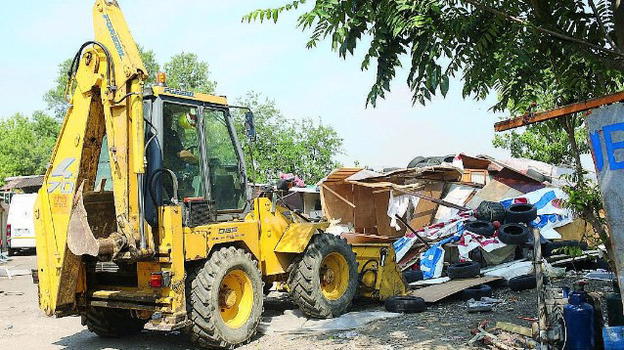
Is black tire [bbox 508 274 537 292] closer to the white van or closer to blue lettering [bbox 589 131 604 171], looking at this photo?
blue lettering [bbox 589 131 604 171]

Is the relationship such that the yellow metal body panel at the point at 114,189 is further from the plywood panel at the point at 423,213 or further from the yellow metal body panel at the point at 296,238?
the plywood panel at the point at 423,213

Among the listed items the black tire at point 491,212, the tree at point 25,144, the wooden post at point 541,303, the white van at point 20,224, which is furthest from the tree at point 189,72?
the wooden post at point 541,303

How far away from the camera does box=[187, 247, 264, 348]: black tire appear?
6914mm

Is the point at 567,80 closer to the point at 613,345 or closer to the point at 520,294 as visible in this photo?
the point at 613,345

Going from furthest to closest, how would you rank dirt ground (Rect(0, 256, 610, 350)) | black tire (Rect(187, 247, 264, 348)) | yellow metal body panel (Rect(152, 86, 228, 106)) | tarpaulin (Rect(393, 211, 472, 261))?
tarpaulin (Rect(393, 211, 472, 261)) < yellow metal body panel (Rect(152, 86, 228, 106)) < dirt ground (Rect(0, 256, 610, 350)) < black tire (Rect(187, 247, 264, 348))

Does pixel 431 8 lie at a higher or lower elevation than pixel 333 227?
higher

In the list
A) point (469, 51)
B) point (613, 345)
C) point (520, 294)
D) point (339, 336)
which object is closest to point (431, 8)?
point (469, 51)

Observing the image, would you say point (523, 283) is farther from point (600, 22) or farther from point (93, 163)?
point (93, 163)

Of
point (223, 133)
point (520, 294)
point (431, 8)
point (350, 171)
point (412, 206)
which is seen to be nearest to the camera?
point (431, 8)

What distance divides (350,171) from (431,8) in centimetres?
1391

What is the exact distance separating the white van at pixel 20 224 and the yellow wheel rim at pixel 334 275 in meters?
16.6

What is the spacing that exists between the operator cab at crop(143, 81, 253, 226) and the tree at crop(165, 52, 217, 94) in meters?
35.4

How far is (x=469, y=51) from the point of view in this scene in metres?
4.67

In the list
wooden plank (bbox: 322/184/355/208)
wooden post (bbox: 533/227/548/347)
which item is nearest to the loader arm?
wooden post (bbox: 533/227/548/347)
